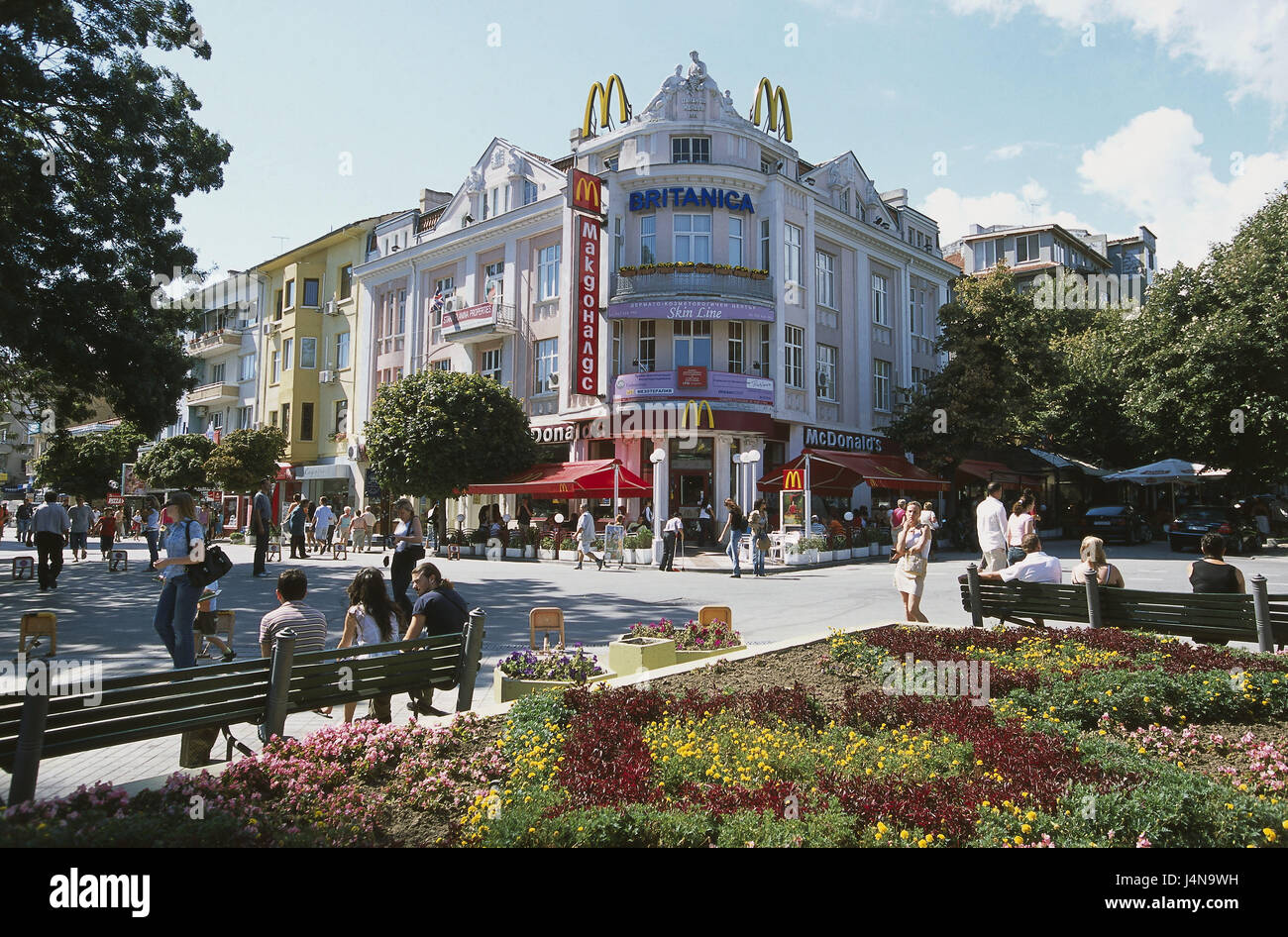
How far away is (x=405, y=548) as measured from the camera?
11352 mm

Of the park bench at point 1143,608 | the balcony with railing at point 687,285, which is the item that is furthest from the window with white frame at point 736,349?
the park bench at point 1143,608

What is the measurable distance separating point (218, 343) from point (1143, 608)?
55.9 m

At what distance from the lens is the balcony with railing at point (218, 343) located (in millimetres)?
52750

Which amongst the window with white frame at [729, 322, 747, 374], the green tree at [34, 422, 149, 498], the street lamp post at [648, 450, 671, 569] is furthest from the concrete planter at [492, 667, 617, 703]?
the green tree at [34, 422, 149, 498]

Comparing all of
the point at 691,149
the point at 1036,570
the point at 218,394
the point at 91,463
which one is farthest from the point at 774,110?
the point at 91,463

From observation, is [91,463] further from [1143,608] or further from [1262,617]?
[1262,617]

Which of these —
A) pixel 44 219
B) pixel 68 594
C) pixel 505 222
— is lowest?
pixel 68 594

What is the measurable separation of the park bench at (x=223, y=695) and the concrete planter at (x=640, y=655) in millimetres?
1939

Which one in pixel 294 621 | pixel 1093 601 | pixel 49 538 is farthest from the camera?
pixel 49 538

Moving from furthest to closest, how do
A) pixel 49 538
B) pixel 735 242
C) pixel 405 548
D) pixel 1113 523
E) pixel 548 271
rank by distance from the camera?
pixel 548 271
pixel 1113 523
pixel 735 242
pixel 49 538
pixel 405 548

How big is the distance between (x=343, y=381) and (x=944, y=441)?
94.9 feet
